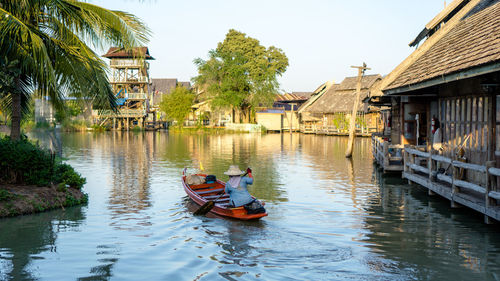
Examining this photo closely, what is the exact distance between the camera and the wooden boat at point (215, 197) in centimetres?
1245

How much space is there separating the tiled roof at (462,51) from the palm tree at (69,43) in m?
8.44

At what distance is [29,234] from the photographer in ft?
36.7

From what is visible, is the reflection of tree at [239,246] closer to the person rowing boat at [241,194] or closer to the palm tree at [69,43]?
the person rowing boat at [241,194]

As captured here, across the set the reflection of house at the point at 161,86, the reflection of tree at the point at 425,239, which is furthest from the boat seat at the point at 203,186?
the reflection of house at the point at 161,86

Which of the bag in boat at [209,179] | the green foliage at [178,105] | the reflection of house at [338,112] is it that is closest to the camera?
the bag in boat at [209,179]

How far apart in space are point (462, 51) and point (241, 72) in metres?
56.9

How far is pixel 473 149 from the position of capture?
1395cm

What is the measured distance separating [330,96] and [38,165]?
186 feet

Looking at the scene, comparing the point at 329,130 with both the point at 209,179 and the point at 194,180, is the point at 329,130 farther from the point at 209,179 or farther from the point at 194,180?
the point at 194,180

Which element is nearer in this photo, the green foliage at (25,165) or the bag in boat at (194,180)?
the green foliage at (25,165)

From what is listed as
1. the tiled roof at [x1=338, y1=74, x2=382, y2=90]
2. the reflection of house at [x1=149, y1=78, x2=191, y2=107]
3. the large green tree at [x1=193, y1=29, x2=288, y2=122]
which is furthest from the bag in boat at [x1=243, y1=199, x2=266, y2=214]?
the reflection of house at [x1=149, y1=78, x2=191, y2=107]

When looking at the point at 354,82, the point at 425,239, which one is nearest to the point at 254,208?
the point at 425,239

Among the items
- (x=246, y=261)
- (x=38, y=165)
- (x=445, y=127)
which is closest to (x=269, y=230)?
(x=246, y=261)

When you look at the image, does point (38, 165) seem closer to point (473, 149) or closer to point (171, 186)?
point (171, 186)
